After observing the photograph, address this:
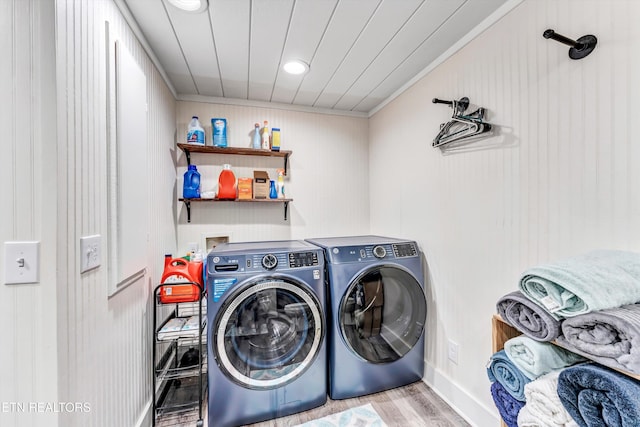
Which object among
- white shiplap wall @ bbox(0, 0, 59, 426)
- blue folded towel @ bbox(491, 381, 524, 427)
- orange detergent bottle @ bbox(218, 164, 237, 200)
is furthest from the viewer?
orange detergent bottle @ bbox(218, 164, 237, 200)

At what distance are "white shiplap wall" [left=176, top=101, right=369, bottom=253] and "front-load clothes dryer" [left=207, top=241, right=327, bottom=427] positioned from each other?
83 cm

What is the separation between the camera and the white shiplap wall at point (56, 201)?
774 millimetres

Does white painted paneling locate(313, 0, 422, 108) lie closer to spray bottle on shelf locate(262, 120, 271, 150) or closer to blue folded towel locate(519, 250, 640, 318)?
spray bottle on shelf locate(262, 120, 271, 150)

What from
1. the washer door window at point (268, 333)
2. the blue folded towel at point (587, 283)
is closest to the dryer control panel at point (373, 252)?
the washer door window at point (268, 333)

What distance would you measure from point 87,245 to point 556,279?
163cm

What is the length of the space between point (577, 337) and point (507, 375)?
1.22 ft

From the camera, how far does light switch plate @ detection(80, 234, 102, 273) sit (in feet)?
3.05

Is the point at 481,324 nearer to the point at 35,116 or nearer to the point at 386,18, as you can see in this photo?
the point at 386,18

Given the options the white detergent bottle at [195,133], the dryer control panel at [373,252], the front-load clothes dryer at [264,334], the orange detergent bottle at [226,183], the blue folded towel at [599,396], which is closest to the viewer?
the blue folded towel at [599,396]

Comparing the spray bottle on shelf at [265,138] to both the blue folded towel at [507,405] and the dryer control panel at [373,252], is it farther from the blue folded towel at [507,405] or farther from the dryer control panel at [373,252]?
the blue folded towel at [507,405]

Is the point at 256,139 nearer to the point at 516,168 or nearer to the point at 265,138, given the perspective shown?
the point at 265,138

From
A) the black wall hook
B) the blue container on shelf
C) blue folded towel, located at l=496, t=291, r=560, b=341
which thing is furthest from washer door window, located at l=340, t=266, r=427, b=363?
the blue container on shelf

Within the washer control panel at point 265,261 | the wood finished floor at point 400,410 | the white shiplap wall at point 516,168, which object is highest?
the white shiplap wall at point 516,168

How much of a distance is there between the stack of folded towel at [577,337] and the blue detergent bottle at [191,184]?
85.1 inches
